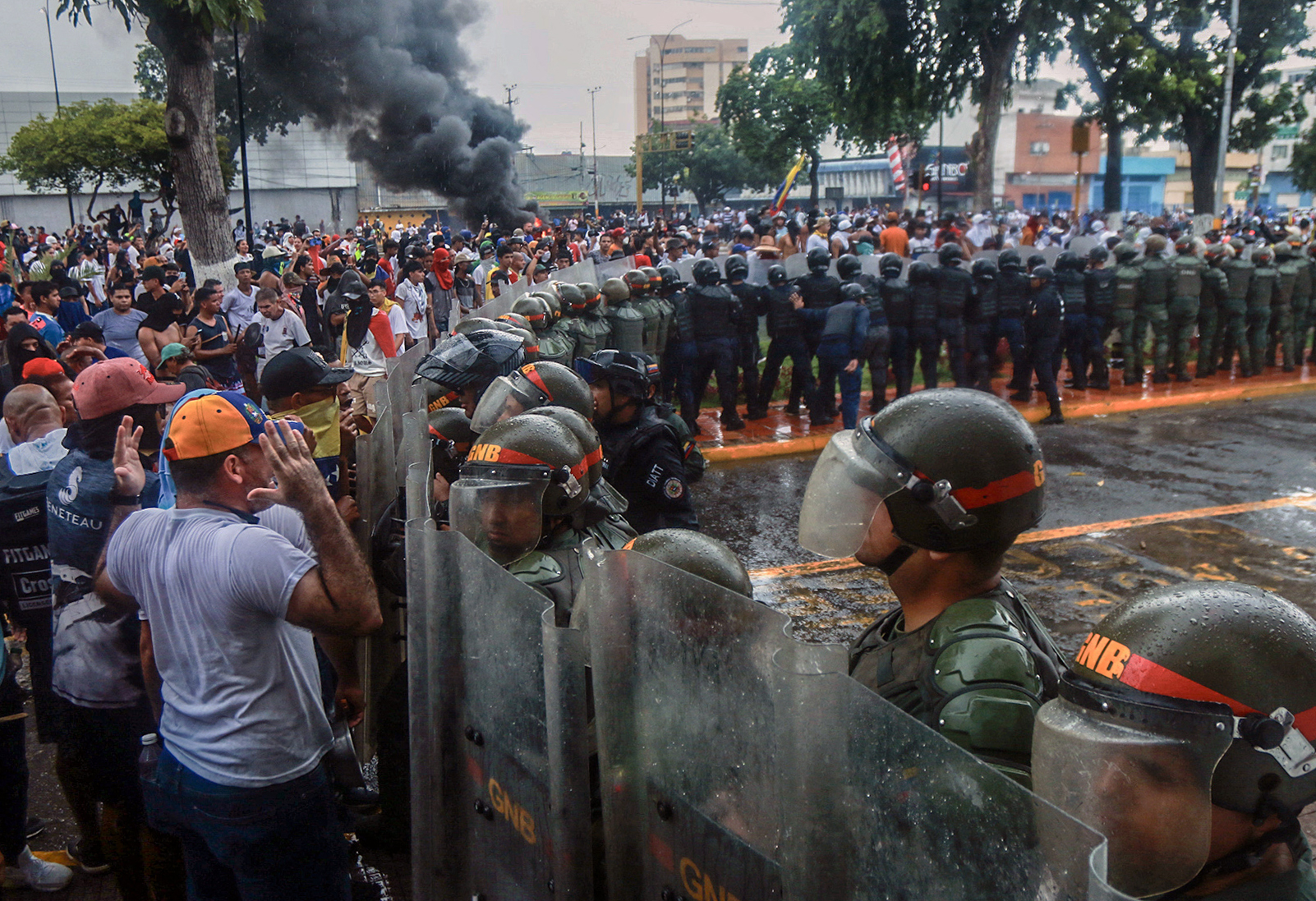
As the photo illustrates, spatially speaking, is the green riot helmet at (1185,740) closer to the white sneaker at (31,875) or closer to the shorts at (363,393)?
the white sneaker at (31,875)

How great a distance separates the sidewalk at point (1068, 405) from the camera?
Result: 33.7 feet

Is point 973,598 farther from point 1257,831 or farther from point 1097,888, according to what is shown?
point 1097,888

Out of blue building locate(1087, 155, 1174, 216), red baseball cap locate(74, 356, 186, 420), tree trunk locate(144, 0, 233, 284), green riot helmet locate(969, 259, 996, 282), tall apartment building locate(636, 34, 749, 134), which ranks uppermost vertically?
tall apartment building locate(636, 34, 749, 134)

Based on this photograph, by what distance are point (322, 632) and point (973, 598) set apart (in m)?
1.44

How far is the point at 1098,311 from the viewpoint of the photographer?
1218cm

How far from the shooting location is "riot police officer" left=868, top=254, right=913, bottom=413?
11.1 metres

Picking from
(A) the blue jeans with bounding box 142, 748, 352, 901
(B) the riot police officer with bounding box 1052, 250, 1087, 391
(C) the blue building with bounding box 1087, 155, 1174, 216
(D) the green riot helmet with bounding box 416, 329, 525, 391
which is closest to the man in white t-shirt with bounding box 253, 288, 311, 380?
(D) the green riot helmet with bounding box 416, 329, 525, 391

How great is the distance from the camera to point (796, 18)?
977 inches

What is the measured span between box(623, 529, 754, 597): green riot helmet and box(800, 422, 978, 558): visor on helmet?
0.25 m

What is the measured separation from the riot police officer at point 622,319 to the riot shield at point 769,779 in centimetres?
785

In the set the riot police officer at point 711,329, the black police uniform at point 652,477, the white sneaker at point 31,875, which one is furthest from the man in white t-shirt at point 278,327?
the white sneaker at point 31,875

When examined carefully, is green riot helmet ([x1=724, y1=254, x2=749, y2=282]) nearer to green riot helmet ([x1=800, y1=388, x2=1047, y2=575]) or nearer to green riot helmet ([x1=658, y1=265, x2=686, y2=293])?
green riot helmet ([x1=658, y1=265, x2=686, y2=293])

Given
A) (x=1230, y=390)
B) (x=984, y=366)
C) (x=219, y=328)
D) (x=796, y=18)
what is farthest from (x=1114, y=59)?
(x=219, y=328)

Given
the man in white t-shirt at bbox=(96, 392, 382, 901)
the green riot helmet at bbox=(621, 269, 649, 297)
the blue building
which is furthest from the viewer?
the blue building
